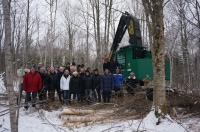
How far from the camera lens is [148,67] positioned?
12.1m

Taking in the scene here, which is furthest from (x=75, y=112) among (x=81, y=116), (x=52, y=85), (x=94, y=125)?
(x=52, y=85)

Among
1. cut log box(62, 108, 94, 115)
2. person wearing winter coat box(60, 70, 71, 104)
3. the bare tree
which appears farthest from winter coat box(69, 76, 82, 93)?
the bare tree

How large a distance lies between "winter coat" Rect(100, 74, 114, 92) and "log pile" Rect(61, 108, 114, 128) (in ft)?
5.22

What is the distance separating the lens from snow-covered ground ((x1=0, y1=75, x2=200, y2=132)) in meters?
7.07

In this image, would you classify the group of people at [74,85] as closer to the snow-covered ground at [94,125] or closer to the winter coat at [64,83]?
the winter coat at [64,83]

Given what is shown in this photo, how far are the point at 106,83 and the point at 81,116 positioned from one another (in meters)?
2.21

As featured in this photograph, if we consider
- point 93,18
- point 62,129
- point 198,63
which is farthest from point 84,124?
point 198,63

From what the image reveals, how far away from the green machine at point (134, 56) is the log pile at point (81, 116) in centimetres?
412

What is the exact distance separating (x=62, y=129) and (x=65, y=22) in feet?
82.7

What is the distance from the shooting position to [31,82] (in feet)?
32.0

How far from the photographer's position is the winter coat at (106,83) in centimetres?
1021

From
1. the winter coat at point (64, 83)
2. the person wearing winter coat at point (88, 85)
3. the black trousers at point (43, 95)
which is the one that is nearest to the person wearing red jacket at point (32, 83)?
the black trousers at point (43, 95)

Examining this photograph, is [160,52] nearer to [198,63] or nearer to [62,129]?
[62,129]

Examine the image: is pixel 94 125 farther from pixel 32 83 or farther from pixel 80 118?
pixel 32 83
